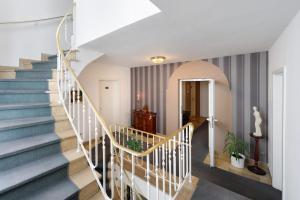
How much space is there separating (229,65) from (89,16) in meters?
3.17

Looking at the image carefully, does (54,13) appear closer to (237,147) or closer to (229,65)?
(229,65)

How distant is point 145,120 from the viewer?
193 inches

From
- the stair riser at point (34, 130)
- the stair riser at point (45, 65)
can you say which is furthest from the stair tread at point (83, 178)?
the stair riser at point (45, 65)

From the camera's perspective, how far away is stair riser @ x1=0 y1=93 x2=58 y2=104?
83.9 inches

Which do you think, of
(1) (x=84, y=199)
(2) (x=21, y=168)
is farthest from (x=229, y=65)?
(2) (x=21, y=168)

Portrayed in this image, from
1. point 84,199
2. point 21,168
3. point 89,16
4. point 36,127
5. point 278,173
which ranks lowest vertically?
point 278,173

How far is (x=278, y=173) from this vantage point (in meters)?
2.42

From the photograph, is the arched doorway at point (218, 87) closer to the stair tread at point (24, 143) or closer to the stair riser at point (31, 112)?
the stair riser at point (31, 112)

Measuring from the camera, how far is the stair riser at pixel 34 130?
5.53ft

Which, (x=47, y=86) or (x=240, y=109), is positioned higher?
(x=47, y=86)

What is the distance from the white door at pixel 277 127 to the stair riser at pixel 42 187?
9.82 feet

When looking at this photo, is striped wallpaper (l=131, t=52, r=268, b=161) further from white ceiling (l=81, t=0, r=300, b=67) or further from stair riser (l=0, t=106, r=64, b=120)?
stair riser (l=0, t=106, r=64, b=120)

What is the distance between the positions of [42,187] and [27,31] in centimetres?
366

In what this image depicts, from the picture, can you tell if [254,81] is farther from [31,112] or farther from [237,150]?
[31,112]
